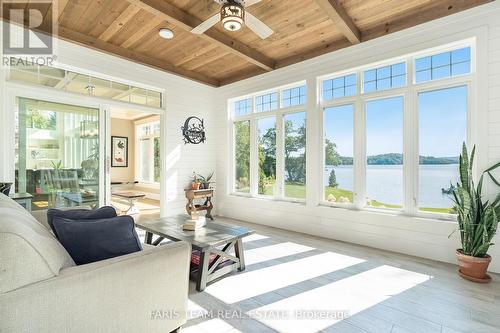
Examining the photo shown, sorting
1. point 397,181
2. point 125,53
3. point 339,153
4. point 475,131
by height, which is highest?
point 125,53

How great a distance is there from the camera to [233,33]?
3838 mm

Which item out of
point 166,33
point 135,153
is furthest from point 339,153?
point 135,153

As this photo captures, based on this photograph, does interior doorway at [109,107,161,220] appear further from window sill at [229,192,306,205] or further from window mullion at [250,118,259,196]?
window mullion at [250,118,259,196]

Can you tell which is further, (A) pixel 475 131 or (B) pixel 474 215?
(A) pixel 475 131

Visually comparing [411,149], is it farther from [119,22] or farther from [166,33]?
[119,22]

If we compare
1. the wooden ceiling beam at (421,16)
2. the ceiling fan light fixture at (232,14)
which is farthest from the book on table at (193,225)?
the wooden ceiling beam at (421,16)

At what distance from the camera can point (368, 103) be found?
154 inches

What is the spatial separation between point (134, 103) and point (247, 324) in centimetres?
426

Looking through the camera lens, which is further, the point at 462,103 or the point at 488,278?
the point at 462,103

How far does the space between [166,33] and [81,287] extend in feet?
11.9

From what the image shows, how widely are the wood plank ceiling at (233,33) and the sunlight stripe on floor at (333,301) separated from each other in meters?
3.07

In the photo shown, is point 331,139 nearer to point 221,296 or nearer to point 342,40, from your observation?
point 342,40

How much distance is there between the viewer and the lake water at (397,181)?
129 inches

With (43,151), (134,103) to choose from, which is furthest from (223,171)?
(43,151)
